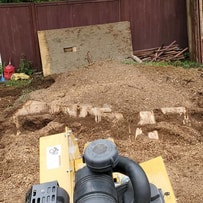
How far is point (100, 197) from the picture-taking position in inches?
56.6

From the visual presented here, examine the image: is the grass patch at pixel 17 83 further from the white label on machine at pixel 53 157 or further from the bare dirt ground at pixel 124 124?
the white label on machine at pixel 53 157

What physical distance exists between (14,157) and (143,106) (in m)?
1.94

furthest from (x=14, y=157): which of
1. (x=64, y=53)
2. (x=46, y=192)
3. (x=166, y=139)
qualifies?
(x=64, y=53)

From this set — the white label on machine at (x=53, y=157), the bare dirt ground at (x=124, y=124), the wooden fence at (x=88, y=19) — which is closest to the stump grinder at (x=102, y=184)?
the white label on machine at (x=53, y=157)

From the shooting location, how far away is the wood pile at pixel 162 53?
10188 millimetres

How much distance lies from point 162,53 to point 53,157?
8.38 metres

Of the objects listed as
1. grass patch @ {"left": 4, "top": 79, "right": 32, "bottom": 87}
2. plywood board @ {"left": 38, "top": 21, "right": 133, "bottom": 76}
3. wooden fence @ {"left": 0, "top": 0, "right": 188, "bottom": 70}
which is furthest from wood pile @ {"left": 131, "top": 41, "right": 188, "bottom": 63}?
grass patch @ {"left": 4, "top": 79, "right": 32, "bottom": 87}

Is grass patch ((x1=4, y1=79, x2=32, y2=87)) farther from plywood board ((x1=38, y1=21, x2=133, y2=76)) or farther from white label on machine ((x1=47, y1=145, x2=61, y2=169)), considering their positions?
white label on machine ((x1=47, y1=145, x2=61, y2=169))

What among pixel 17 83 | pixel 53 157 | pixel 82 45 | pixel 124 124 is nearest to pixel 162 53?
pixel 82 45

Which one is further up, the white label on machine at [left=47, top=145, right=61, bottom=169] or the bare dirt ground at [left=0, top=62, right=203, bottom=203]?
the white label on machine at [left=47, top=145, right=61, bottom=169]

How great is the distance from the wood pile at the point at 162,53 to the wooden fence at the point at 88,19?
0.55 feet

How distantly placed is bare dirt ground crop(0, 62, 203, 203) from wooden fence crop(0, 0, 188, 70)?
2308 mm

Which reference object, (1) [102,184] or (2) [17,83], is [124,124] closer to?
(1) [102,184]

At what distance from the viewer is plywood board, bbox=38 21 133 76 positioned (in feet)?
28.8
